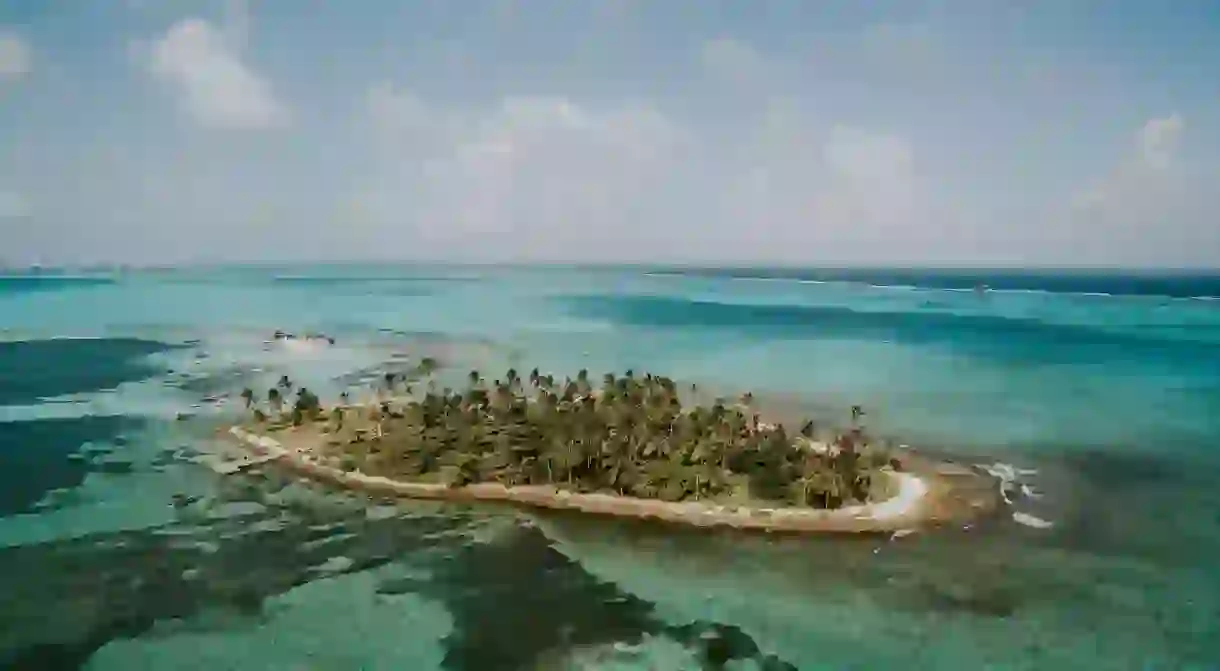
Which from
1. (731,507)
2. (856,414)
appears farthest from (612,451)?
(856,414)

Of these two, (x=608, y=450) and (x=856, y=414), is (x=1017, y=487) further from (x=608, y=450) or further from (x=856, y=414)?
(x=608, y=450)

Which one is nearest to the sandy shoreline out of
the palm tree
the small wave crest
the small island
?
the small island

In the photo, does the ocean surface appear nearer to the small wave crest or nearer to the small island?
the small wave crest

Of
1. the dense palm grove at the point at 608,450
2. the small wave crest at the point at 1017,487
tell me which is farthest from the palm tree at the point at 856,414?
the small wave crest at the point at 1017,487

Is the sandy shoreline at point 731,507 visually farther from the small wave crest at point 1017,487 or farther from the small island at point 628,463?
the small wave crest at point 1017,487

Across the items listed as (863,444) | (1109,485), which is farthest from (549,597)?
(1109,485)
